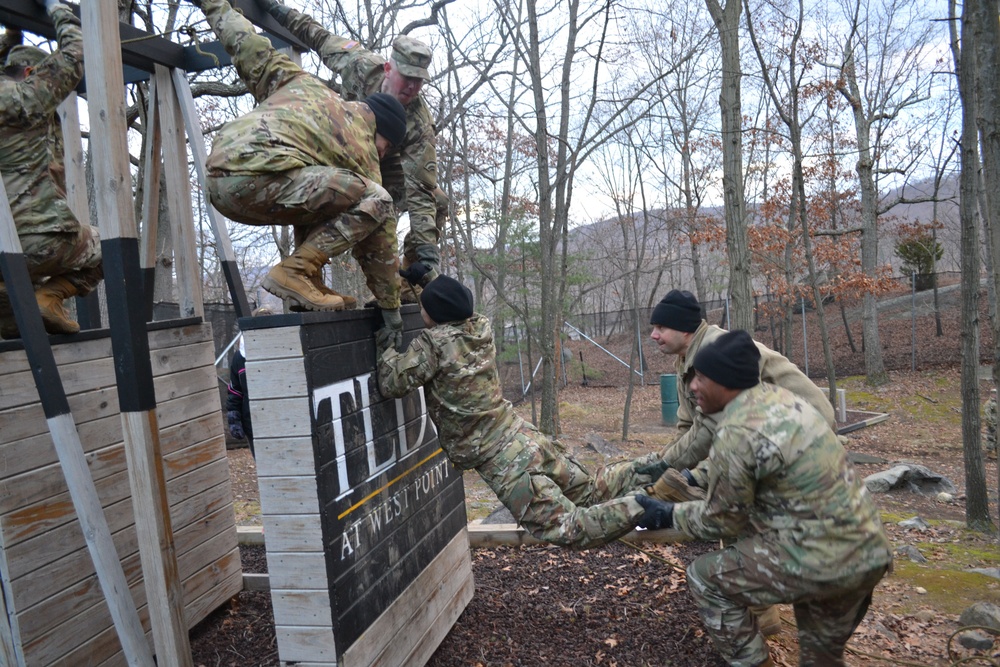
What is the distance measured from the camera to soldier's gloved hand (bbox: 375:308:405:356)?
12.0 feet

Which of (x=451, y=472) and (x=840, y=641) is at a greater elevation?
(x=451, y=472)

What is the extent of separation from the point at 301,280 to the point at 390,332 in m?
0.60

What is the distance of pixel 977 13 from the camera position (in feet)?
18.2

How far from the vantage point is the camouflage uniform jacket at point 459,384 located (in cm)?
362

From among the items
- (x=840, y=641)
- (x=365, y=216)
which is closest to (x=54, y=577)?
(x=365, y=216)

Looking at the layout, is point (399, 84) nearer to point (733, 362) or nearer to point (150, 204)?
point (150, 204)

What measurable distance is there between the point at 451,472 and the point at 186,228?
224cm

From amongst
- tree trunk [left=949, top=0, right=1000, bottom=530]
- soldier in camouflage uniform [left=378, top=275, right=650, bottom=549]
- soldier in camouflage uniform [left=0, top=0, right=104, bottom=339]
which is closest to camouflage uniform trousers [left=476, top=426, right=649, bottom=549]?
soldier in camouflage uniform [left=378, top=275, right=650, bottom=549]

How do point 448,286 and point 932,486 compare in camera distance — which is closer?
point 448,286

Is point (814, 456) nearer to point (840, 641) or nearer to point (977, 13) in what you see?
point (840, 641)

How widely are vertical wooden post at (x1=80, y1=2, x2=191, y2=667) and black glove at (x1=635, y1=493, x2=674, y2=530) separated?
2217 millimetres

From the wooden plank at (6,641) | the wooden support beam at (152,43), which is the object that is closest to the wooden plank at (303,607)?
the wooden plank at (6,641)

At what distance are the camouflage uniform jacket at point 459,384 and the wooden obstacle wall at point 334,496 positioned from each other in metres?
0.17

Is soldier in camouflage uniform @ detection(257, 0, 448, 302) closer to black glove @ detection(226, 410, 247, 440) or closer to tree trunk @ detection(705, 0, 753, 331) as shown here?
black glove @ detection(226, 410, 247, 440)
